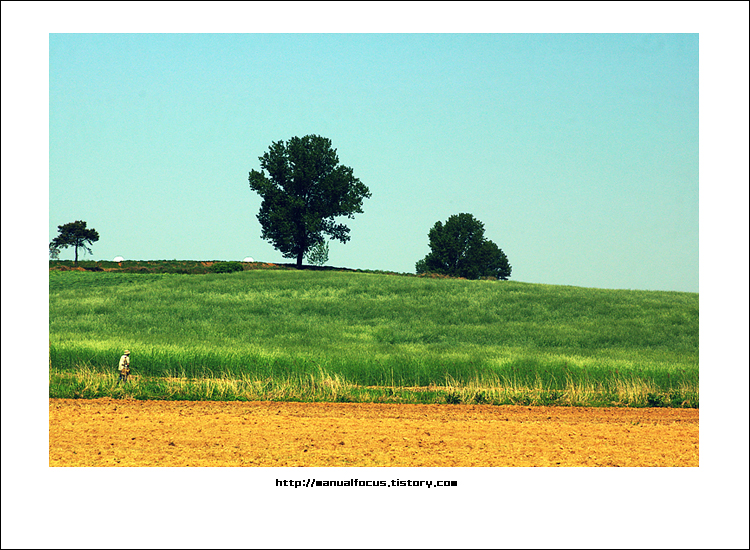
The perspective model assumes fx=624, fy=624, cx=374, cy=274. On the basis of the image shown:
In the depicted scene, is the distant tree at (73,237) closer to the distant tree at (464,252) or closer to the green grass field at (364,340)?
the green grass field at (364,340)

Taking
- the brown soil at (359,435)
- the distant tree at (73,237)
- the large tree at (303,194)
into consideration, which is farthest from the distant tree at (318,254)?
the brown soil at (359,435)

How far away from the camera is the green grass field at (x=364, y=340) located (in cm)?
1444

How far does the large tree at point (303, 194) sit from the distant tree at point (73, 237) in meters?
16.8

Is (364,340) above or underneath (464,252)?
underneath

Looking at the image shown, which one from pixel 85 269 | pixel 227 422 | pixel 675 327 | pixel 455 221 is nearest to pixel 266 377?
pixel 227 422

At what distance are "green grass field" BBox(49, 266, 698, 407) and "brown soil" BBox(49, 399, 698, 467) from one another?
4.15 ft

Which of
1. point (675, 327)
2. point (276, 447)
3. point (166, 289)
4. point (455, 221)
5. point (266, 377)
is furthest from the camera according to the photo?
point (455, 221)

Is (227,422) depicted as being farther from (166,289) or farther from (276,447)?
(166,289)

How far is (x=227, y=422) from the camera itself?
1105 cm

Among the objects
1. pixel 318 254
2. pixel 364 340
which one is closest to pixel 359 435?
pixel 364 340

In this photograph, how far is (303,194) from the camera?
66938mm

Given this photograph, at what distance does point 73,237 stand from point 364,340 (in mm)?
46438

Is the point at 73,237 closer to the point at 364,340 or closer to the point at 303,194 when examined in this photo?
the point at 303,194

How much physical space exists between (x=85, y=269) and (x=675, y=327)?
47.3 metres
